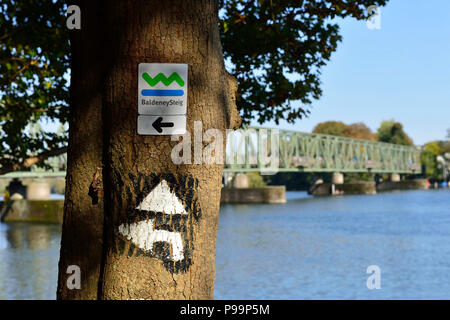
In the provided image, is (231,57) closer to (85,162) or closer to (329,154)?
(85,162)

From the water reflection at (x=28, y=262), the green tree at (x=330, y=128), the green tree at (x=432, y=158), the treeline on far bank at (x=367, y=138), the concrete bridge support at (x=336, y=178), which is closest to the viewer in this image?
the water reflection at (x=28, y=262)

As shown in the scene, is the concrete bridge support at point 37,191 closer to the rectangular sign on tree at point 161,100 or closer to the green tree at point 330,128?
the rectangular sign on tree at point 161,100

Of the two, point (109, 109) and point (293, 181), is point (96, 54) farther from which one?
point (293, 181)

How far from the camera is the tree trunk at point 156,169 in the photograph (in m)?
3.37

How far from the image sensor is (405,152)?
15438cm

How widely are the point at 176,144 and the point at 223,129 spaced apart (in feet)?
1.05

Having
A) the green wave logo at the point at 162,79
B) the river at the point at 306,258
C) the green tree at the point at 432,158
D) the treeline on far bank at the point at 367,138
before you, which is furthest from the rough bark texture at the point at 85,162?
the green tree at the point at 432,158

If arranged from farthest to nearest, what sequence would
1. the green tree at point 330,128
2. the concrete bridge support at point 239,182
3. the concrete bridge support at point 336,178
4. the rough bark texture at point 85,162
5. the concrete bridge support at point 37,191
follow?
the green tree at point 330,128
the concrete bridge support at point 336,178
the concrete bridge support at point 239,182
the concrete bridge support at point 37,191
the rough bark texture at point 85,162

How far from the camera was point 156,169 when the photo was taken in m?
3.38

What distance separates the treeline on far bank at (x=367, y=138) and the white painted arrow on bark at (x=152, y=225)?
131 meters

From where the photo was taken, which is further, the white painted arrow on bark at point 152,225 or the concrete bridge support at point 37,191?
the concrete bridge support at point 37,191

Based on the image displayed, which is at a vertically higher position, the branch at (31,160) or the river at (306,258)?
the branch at (31,160)

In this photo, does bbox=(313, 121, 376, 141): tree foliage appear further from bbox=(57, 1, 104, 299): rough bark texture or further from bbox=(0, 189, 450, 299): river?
bbox=(57, 1, 104, 299): rough bark texture
